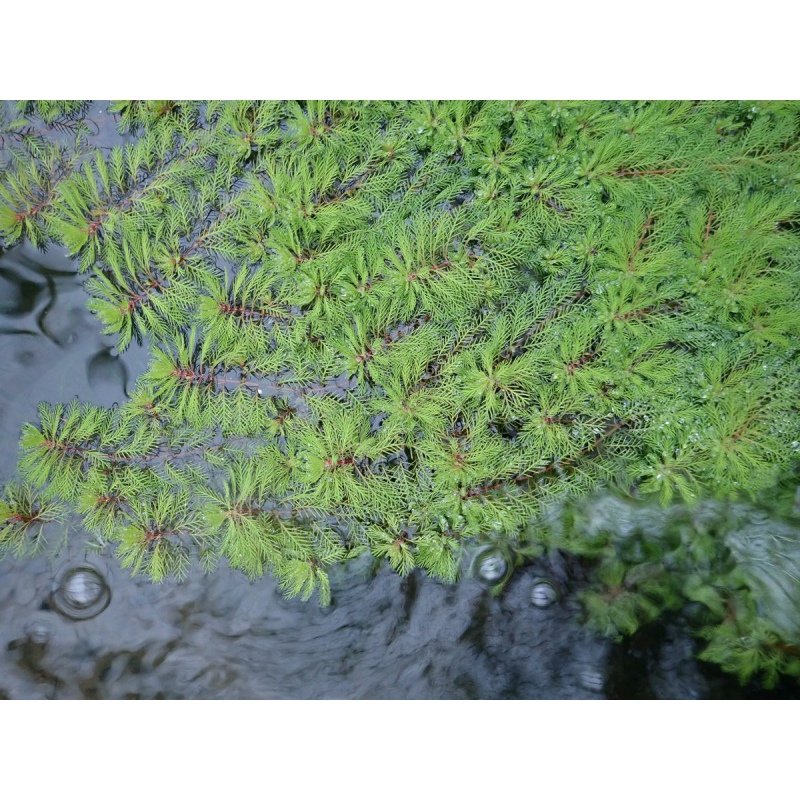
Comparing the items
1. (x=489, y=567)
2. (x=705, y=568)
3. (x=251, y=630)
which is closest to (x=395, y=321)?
(x=489, y=567)

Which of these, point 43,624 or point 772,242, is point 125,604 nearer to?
point 43,624

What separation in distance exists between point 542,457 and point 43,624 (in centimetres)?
152

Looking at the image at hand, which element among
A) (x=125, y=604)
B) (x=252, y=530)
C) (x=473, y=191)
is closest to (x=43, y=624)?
(x=125, y=604)

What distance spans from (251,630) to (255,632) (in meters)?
0.01

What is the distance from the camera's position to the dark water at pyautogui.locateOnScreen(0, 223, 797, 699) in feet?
4.89

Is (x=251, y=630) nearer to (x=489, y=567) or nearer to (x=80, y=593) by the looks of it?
(x=80, y=593)

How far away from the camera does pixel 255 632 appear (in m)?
1.51

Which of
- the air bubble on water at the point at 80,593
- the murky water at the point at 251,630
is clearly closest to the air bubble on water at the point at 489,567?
the murky water at the point at 251,630

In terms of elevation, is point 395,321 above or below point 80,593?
above

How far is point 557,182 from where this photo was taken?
1.44m

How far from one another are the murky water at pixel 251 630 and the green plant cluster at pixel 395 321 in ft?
0.26

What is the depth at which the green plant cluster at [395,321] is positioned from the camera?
4.69 feet

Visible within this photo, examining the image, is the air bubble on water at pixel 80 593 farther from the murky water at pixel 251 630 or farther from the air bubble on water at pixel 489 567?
the air bubble on water at pixel 489 567

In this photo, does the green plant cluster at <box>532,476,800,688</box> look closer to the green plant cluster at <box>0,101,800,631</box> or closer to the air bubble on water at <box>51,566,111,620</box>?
the green plant cluster at <box>0,101,800,631</box>
